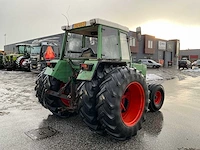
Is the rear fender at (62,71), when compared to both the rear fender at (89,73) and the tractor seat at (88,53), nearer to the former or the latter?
the tractor seat at (88,53)

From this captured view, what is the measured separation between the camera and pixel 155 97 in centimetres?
521

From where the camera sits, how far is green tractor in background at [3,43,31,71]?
18109mm

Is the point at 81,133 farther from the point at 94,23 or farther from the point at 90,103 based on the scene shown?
the point at 94,23

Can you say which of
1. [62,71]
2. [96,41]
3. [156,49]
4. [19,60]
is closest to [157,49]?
[156,49]

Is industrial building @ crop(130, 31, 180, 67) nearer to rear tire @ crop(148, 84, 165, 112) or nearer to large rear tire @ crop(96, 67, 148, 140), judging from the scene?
rear tire @ crop(148, 84, 165, 112)

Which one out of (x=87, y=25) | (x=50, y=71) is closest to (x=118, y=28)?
(x=87, y=25)

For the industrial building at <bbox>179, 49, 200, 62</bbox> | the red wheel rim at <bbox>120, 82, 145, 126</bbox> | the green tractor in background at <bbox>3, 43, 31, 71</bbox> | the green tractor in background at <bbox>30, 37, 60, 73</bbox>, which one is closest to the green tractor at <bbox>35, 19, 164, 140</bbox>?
the red wheel rim at <bbox>120, 82, 145, 126</bbox>

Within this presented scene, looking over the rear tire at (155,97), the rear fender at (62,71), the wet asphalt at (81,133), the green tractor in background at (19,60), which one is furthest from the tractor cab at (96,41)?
→ the green tractor in background at (19,60)

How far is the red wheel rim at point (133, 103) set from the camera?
360 centimetres

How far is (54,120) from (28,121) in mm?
561

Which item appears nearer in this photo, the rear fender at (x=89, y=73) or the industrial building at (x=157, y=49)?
the rear fender at (x=89, y=73)

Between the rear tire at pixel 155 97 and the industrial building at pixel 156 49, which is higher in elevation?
the industrial building at pixel 156 49

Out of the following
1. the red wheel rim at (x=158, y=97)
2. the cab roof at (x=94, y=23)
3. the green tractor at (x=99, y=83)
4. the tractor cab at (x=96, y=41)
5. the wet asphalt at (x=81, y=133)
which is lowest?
the wet asphalt at (x=81, y=133)

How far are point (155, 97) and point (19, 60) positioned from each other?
1659 cm
